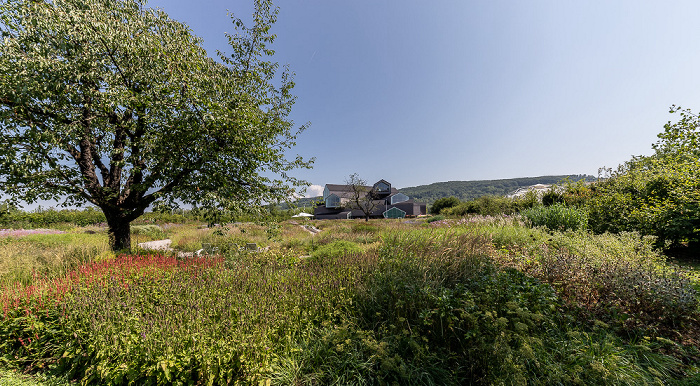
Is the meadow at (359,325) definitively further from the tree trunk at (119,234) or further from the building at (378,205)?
the building at (378,205)

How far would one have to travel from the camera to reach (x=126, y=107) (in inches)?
193

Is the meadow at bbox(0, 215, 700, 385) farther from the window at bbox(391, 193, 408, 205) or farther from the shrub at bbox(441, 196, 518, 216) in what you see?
the window at bbox(391, 193, 408, 205)

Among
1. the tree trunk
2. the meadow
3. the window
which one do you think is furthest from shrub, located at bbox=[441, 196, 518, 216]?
the window

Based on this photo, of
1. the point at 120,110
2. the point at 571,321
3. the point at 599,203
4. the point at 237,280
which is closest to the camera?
the point at 571,321

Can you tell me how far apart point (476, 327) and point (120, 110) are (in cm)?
789

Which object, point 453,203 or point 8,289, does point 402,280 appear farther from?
point 453,203

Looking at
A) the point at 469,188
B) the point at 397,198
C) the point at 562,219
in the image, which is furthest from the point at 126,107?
the point at 469,188

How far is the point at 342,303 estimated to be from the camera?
3162mm

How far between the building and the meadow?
37111 mm

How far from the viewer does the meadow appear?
85.1 inches

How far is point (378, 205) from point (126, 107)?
133 feet

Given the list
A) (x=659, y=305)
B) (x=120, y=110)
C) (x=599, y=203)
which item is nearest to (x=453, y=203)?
(x=599, y=203)

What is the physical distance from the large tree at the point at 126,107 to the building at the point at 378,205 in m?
35.5

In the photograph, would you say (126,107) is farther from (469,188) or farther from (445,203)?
(469,188)
